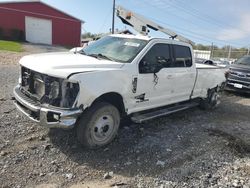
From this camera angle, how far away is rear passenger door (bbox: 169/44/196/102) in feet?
20.2

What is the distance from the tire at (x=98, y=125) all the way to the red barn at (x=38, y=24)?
1113 inches

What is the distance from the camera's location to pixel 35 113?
4.24 m

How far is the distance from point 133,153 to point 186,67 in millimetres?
2895

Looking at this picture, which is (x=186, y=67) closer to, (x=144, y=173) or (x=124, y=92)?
(x=124, y=92)

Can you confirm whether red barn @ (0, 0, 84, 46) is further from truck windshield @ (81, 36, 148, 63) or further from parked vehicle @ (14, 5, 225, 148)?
parked vehicle @ (14, 5, 225, 148)

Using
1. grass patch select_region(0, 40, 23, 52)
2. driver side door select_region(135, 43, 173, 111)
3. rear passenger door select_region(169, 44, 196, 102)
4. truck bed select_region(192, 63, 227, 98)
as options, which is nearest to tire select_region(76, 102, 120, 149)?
driver side door select_region(135, 43, 173, 111)

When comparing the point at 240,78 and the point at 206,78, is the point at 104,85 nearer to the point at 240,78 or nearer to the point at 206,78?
the point at 206,78

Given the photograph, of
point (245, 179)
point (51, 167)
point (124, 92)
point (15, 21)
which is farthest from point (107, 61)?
point (15, 21)

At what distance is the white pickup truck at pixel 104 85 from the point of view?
405 centimetres

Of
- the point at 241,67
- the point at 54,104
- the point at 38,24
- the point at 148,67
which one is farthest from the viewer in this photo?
the point at 38,24

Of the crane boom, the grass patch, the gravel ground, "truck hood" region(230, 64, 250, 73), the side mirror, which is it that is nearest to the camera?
the gravel ground

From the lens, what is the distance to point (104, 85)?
14.3ft

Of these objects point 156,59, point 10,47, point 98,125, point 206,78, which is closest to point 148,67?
point 156,59

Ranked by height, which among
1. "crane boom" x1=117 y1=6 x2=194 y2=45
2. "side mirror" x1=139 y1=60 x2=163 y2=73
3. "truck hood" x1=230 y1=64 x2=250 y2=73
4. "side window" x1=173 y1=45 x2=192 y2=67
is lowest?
"truck hood" x1=230 y1=64 x2=250 y2=73
